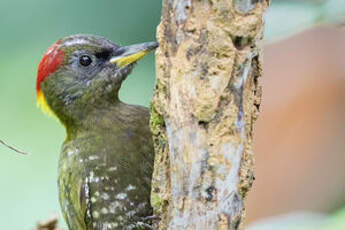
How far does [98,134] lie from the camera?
353cm

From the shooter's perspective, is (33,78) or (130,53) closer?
(130,53)

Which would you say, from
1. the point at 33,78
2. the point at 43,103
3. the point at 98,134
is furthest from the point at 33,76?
the point at 98,134

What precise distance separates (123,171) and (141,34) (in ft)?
6.97

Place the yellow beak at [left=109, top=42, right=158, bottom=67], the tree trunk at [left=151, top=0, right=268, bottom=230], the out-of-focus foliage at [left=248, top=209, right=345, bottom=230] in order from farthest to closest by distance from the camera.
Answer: the yellow beak at [left=109, top=42, right=158, bottom=67]
the out-of-focus foliage at [left=248, top=209, right=345, bottom=230]
the tree trunk at [left=151, top=0, right=268, bottom=230]

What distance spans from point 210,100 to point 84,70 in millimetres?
1361

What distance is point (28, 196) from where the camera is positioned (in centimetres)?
498

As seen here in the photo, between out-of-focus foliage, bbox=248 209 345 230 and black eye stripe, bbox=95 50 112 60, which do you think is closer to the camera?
out-of-focus foliage, bbox=248 209 345 230

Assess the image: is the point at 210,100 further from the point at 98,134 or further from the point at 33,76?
the point at 33,76

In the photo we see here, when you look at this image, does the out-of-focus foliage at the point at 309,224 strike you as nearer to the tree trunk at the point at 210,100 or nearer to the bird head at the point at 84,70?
the tree trunk at the point at 210,100

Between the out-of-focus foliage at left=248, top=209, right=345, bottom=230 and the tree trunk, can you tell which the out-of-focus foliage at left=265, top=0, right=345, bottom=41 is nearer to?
the tree trunk

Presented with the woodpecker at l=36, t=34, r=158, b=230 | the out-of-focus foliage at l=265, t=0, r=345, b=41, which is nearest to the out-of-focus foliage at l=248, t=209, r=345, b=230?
the woodpecker at l=36, t=34, r=158, b=230

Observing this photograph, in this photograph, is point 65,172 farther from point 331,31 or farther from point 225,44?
point 331,31

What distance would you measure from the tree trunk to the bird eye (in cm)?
110

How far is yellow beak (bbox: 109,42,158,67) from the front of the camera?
336 centimetres
